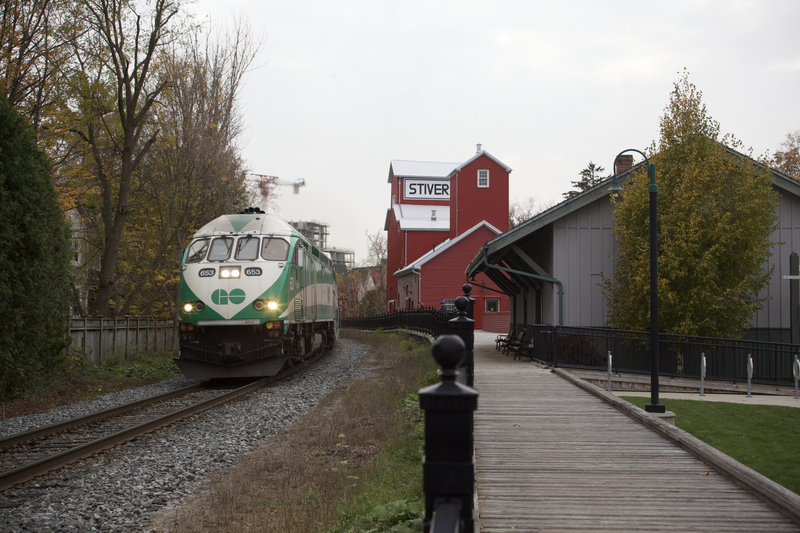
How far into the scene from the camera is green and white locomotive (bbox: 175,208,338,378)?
44.8ft

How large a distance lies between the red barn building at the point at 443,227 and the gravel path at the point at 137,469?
22168mm

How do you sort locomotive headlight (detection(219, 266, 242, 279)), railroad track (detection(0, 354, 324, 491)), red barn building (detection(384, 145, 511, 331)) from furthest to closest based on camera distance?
red barn building (detection(384, 145, 511, 331))
locomotive headlight (detection(219, 266, 242, 279))
railroad track (detection(0, 354, 324, 491))

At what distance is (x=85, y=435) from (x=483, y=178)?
35.5 metres

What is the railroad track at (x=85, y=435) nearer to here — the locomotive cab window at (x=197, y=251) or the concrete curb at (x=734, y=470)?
the locomotive cab window at (x=197, y=251)

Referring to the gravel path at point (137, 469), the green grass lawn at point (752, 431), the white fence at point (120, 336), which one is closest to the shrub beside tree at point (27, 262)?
the gravel path at point (137, 469)

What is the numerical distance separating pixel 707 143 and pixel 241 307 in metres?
11.6

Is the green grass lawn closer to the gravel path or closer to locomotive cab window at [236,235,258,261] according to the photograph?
the gravel path

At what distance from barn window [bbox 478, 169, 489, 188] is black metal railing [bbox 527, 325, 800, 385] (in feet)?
89.4

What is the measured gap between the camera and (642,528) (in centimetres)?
442

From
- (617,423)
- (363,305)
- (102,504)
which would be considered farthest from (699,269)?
(363,305)

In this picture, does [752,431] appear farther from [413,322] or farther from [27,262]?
[413,322]

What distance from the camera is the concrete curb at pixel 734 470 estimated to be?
477 cm

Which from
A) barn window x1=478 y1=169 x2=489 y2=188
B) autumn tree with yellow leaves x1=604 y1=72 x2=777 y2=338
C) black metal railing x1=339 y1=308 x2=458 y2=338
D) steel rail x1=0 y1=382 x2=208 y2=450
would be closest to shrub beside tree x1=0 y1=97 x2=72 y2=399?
steel rail x1=0 y1=382 x2=208 y2=450

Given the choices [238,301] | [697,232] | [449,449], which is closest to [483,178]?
[697,232]
